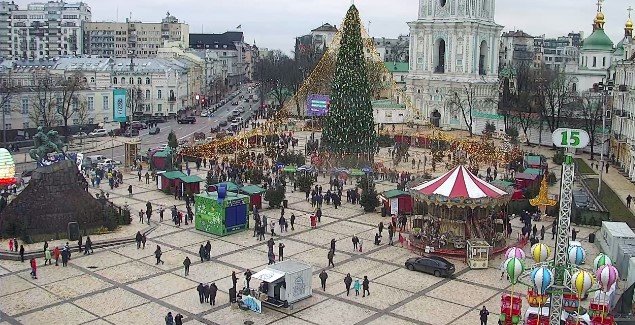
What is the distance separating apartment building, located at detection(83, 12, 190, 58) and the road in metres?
42.3

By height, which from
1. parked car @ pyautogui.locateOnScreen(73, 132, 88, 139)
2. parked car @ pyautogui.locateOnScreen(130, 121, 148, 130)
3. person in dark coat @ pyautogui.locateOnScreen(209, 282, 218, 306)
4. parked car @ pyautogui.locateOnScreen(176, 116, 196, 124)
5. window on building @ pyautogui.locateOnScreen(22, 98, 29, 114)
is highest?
window on building @ pyautogui.locateOnScreen(22, 98, 29, 114)

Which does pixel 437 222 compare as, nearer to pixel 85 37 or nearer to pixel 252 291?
pixel 252 291

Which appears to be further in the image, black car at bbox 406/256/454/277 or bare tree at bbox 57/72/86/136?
bare tree at bbox 57/72/86/136

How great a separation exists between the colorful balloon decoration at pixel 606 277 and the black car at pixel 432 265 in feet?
21.6

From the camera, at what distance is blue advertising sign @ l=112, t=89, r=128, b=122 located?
221ft

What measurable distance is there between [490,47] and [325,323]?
53.3 meters

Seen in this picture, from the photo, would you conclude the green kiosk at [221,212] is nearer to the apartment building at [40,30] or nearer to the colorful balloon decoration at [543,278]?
the colorful balloon decoration at [543,278]

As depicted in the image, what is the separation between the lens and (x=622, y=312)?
22.7m

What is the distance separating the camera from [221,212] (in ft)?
104

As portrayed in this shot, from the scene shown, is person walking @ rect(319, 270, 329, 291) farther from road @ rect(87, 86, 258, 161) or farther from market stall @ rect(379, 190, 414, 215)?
road @ rect(87, 86, 258, 161)

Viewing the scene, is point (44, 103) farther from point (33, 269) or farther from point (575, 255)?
point (575, 255)

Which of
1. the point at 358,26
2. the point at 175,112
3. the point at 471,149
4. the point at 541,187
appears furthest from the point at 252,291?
the point at 175,112

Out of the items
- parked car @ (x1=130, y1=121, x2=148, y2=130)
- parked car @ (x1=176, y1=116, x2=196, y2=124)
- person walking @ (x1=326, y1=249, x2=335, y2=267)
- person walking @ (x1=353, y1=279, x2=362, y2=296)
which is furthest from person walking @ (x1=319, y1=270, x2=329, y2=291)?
parked car @ (x1=176, y1=116, x2=196, y2=124)

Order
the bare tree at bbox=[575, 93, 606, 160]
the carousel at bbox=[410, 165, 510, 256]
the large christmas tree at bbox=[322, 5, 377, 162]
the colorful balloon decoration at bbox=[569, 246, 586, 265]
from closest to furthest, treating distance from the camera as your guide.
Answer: the colorful balloon decoration at bbox=[569, 246, 586, 265]
the carousel at bbox=[410, 165, 510, 256]
the large christmas tree at bbox=[322, 5, 377, 162]
the bare tree at bbox=[575, 93, 606, 160]
